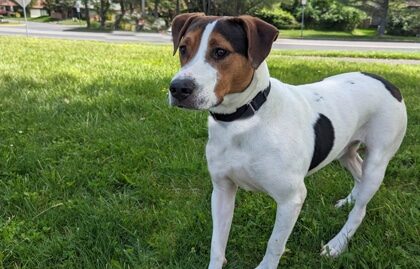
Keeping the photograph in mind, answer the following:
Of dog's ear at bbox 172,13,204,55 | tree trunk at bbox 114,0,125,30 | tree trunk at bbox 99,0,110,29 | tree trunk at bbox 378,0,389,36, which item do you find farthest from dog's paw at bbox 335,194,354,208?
tree trunk at bbox 99,0,110,29

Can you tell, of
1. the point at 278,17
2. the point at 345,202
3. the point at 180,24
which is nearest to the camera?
the point at 180,24

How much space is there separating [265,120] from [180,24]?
32.5 inches

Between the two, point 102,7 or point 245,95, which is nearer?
point 245,95

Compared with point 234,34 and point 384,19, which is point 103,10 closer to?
point 384,19

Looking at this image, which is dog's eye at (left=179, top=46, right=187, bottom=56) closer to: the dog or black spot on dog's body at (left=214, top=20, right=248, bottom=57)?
the dog

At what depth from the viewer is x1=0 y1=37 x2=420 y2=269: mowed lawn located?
284cm

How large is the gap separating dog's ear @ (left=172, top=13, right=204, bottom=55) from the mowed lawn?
1.31 meters

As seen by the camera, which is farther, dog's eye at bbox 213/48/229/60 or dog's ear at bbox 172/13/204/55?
dog's ear at bbox 172/13/204/55

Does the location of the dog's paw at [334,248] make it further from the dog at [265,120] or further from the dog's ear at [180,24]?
the dog's ear at [180,24]

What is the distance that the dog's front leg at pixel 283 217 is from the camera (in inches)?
97.0

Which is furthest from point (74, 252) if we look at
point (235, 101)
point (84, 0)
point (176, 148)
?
point (84, 0)

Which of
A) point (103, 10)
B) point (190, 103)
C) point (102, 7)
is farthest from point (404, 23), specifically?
point (190, 103)

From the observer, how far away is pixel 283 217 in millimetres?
2492

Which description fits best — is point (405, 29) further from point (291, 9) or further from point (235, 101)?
point (235, 101)
